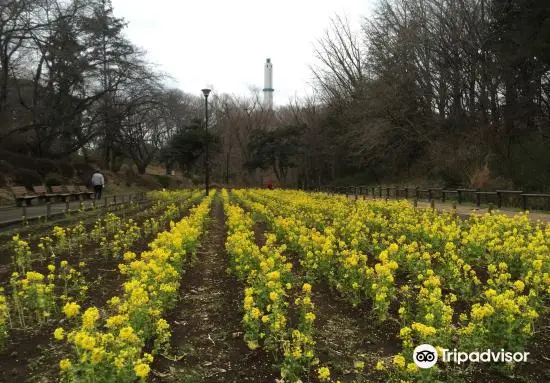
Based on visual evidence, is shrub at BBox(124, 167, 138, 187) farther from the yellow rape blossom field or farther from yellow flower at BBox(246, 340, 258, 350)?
yellow flower at BBox(246, 340, 258, 350)

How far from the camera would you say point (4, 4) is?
Answer: 847 inches

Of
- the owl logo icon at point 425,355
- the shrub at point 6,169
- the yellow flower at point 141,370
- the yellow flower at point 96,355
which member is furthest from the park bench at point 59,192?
the owl logo icon at point 425,355

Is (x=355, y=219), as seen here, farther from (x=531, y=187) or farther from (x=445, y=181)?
(x=445, y=181)

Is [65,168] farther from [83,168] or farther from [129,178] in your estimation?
[129,178]

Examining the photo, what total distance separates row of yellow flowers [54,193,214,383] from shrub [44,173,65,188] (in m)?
23.3

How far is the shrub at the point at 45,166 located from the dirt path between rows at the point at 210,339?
24.8 metres

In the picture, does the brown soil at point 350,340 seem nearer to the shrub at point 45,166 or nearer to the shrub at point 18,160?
the shrub at point 18,160

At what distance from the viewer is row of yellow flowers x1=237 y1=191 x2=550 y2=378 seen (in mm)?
4250

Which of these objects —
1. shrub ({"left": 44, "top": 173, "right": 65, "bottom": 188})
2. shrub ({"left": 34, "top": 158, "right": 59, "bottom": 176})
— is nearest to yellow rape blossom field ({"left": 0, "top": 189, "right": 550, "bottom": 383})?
shrub ({"left": 44, "top": 173, "right": 65, "bottom": 188})

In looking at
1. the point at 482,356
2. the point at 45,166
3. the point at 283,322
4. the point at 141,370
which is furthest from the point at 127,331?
the point at 45,166

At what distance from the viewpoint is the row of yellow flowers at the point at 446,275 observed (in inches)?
167

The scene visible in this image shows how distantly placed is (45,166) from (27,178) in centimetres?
367

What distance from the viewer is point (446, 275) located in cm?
666

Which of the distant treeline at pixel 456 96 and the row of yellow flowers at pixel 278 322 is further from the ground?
the distant treeline at pixel 456 96
